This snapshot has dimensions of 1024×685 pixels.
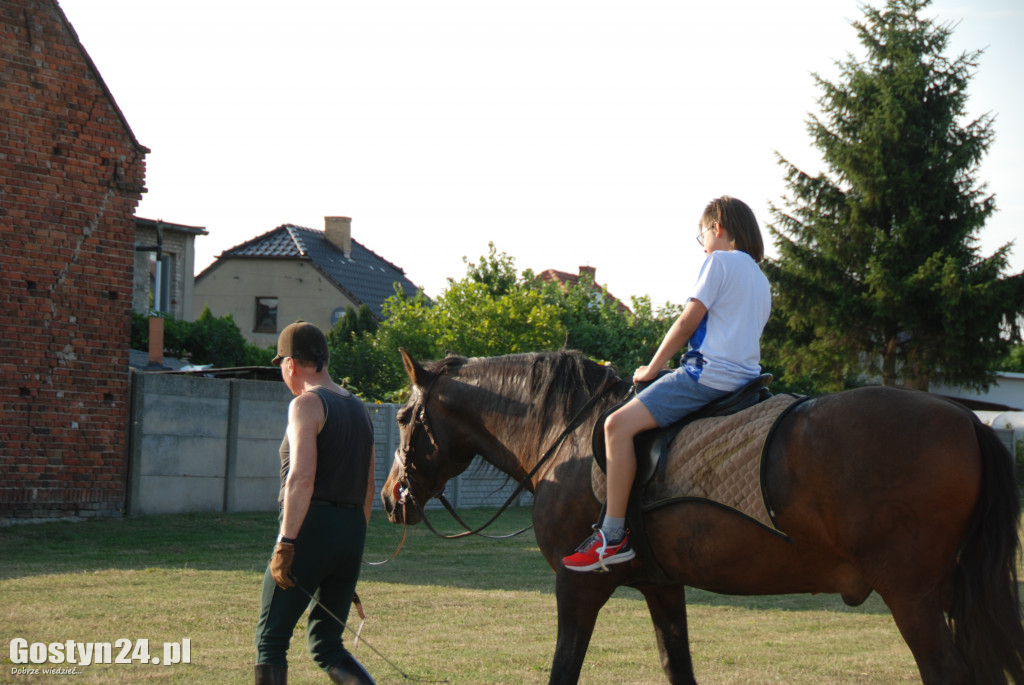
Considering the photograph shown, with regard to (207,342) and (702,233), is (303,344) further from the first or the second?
(207,342)

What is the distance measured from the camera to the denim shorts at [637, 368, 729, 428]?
462 cm

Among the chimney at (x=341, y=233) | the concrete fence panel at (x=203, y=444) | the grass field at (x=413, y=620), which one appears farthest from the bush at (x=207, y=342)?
the chimney at (x=341, y=233)

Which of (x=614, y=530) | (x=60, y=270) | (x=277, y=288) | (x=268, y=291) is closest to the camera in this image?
(x=614, y=530)

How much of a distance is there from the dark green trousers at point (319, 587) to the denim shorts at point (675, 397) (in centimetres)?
158

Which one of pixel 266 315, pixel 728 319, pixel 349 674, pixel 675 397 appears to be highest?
pixel 266 315

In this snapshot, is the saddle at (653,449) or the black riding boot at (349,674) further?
the black riding boot at (349,674)

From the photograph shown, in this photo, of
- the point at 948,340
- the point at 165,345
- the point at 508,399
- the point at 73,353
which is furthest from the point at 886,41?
the point at 508,399

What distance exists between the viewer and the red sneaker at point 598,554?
4.54 m

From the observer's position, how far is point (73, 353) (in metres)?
14.3

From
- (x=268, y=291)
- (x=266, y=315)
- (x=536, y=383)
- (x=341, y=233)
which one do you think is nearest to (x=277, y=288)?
(x=268, y=291)

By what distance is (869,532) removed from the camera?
4145 mm

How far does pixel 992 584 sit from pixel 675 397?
1535mm

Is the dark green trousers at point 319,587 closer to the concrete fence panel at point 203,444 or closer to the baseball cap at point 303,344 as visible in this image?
the baseball cap at point 303,344

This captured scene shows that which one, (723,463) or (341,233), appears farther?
(341,233)
